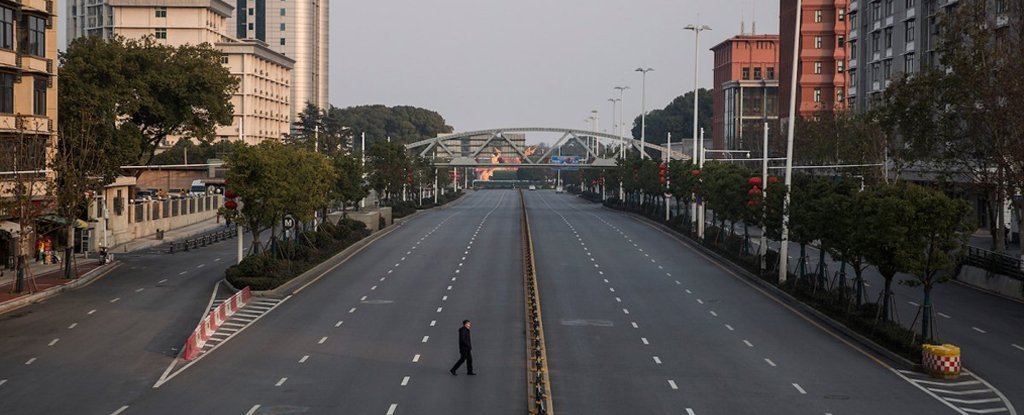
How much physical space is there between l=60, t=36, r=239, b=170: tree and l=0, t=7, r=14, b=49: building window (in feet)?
28.0

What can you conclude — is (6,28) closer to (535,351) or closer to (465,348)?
(535,351)

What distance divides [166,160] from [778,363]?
395ft

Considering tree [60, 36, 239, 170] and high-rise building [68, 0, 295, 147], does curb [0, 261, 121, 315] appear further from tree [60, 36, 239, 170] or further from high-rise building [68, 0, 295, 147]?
high-rise building [68, 0, 295, 147]

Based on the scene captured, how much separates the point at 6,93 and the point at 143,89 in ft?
47.0

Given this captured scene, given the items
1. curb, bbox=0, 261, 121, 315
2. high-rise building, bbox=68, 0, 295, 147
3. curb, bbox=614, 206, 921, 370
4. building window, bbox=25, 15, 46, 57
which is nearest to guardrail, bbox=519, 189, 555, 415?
curb, bbox=614, 206, 921, 370

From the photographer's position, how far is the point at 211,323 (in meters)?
43.1

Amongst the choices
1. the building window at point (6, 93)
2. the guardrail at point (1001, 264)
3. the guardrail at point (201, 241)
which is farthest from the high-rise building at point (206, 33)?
the guardrail at point (1001, 264)

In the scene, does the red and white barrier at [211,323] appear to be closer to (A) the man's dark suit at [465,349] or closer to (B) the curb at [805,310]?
(A) the man's dark suit at [465,349]

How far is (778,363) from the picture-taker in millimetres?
37250

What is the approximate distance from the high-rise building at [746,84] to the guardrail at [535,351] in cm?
12239

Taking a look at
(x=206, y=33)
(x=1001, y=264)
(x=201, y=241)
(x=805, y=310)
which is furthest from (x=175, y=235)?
(x=206, y=33)

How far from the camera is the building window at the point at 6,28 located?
62.3m

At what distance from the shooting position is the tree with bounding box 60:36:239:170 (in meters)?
73.6

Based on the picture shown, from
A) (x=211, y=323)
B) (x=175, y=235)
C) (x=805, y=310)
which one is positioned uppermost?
(x=175, y=235)
